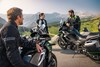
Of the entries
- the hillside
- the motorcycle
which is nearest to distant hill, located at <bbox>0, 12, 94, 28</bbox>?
the hillside

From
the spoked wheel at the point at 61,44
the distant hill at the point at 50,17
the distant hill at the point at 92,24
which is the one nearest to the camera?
the spoked wheel at the point at 61,44

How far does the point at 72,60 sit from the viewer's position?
31.0 feet

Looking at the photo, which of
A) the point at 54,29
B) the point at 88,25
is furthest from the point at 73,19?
the point at 88,25

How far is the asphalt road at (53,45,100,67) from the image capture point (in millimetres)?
8767

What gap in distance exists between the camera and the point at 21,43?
4.65 meters

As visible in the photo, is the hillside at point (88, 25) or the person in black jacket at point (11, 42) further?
the hillside at point (88, 25)

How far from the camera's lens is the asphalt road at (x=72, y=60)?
28.8 feet

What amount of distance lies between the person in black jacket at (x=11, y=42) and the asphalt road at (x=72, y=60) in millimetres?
4715

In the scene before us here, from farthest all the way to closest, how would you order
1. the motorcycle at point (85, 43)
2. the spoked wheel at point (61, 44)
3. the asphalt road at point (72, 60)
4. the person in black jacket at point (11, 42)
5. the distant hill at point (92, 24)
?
the distant hill at point (92, 24), the spoked wheel at point (61, 44), the motorcycle at point (85, 43), the asphalt road at point (72, 60), the person in black jacket at point (11, 42)

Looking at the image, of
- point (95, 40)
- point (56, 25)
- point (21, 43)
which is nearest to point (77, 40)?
point (95, 40)

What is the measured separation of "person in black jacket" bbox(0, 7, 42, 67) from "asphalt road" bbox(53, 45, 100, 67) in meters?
4.72

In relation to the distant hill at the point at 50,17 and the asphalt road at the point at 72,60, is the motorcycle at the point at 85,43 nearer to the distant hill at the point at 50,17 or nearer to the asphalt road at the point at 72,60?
the asphalt road at the point at 72,60

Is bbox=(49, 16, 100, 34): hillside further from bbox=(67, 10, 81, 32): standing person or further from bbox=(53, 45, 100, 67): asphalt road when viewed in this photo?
bbox=(53, 45, 100, 67): asphalt road

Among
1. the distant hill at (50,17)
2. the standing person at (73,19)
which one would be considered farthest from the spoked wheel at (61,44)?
the distant hill at (50,17)
